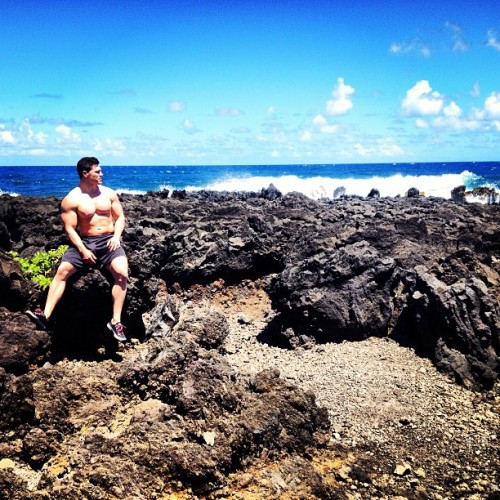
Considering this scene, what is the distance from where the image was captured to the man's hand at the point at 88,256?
6705 mm

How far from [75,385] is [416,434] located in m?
4.46

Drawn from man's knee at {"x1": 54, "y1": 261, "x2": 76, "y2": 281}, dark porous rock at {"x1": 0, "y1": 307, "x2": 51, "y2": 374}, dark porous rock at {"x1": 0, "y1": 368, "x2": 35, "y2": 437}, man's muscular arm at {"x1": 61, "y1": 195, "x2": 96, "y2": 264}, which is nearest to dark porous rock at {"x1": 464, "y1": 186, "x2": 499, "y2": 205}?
man's muscular arm at {"x1": 61, "y1": 195, "x2": 96, "y2": 264}

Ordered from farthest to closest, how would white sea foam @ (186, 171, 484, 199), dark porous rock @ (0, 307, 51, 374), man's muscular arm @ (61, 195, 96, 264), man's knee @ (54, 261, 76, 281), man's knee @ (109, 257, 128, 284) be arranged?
white sea foam @ (186, 171, 484, 199)
man's knee @ (109, 257, 128, 284)
man's muscular arm @ (61, 195, 96, 264)
man's knee @ (54, 261, 76, 281)
dark porous rock @ (0, 307, 51, 374)

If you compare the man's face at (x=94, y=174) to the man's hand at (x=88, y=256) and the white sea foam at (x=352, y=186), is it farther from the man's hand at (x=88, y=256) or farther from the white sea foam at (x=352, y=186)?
the white sea foam at (x=352, y=186)

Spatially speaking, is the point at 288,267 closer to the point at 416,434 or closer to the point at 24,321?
the point at 416,434

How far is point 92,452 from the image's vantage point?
4.64 metres

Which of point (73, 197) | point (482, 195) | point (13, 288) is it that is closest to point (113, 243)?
point (73, 197)

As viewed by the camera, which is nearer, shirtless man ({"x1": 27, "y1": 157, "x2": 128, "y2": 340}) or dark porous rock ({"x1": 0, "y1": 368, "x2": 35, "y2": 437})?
dark porous rock ({"x1": 0, "y1": 368, "x2": 35, "y2": 437})

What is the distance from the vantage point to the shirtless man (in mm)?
6723

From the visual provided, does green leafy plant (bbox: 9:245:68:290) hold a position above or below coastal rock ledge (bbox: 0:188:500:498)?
above

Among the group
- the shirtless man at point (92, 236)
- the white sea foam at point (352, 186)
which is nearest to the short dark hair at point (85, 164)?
the shirtless man at point (92, 236)

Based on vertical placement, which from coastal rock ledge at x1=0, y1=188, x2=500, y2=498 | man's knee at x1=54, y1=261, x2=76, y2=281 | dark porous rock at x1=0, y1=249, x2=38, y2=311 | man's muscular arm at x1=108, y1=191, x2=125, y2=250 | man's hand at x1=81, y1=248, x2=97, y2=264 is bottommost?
coastal rock ledge at x1=0, y1=188, x2=500, y2=498

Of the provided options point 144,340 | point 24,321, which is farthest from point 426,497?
point 24,321

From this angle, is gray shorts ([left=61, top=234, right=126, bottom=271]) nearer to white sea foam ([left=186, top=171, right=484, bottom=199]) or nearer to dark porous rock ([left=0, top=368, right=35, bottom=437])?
dark porous rock ([left=0, top=368, right=35, bottom=437])
